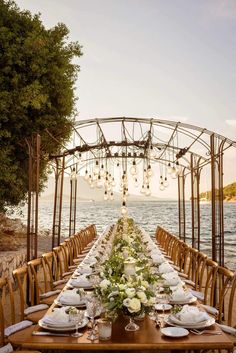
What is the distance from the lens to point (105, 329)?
3654 millimetres

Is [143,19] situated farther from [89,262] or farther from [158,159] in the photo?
[89,262]

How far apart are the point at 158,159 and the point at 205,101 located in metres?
3.95

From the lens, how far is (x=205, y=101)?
18047 millimetres

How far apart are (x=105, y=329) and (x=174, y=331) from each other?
563 mm

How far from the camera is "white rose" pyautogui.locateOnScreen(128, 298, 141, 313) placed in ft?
12.1

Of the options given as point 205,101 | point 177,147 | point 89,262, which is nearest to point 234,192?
point 205,101

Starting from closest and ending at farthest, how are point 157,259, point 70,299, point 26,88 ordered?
point 70,299 → point 157,259 → point 26,88

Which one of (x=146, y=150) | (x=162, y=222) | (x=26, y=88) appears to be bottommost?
(x=162, y=222)

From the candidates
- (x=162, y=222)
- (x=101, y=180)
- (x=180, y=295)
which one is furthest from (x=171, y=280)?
(x=162, y=222)

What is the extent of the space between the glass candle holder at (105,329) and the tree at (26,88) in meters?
7.20

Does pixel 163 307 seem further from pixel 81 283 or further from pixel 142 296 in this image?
pixel 81 283

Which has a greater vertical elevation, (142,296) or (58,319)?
(142,296)

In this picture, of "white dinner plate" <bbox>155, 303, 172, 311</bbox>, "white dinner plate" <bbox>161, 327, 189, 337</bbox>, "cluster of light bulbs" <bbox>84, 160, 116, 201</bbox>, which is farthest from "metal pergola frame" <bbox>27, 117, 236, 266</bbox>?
"white dinner plate" <bbox>161, 327, 189, 337</bbox>

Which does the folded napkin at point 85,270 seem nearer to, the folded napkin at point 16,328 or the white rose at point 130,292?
the folded napkin at point 16,328
